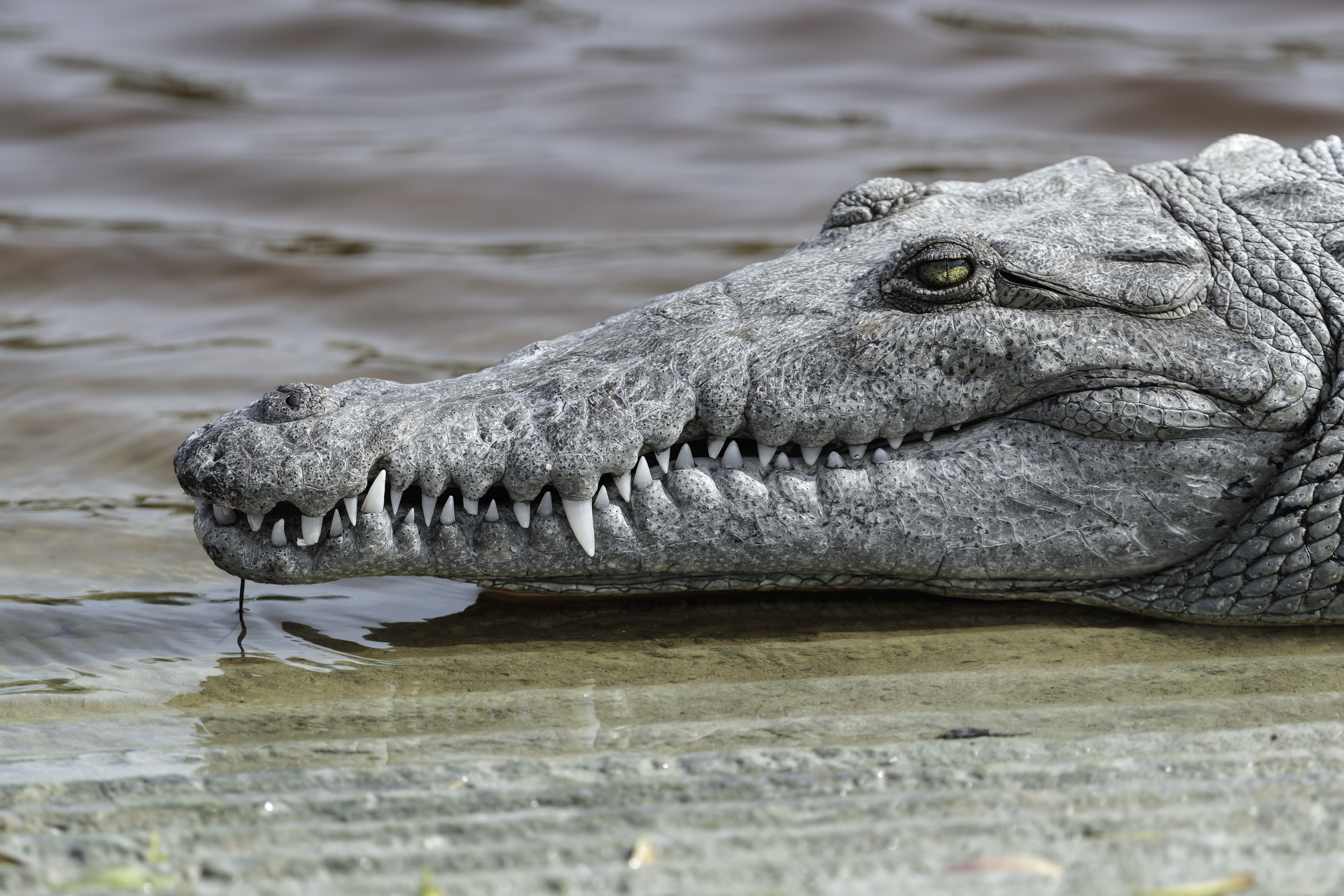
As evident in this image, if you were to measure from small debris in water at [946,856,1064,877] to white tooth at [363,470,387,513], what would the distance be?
5.13 feet

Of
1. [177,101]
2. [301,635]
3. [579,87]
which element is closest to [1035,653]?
[301,635]

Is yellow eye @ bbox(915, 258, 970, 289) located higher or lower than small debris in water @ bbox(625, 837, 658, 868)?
higher

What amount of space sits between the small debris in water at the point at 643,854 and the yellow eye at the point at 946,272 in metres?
1.76

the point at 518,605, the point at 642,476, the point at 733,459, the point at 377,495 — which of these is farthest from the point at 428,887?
the point at 518,605

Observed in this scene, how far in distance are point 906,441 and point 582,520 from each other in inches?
32.0

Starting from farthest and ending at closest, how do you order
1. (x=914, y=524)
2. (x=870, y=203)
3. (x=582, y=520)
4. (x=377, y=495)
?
(x=870, y=203) → (x=914, y=524) → (x=582, y=520) → (x=377, y=495)

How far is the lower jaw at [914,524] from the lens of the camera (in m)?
2.95

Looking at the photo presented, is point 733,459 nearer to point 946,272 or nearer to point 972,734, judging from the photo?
point 946,272

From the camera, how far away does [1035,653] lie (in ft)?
9.85

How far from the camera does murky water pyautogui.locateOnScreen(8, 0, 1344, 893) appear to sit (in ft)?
5.94

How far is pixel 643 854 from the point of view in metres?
1.72

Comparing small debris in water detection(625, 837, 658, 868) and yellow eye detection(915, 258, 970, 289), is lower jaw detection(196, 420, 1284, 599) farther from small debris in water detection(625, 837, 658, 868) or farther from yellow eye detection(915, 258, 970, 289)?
small debris in water detection(625, 837, 658, 868)

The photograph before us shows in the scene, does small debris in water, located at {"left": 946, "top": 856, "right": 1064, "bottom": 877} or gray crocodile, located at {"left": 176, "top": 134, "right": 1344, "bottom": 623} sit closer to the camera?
small debris in water, located at {"left": 946, "top": 856, "right": 1064, "bottom": 877}

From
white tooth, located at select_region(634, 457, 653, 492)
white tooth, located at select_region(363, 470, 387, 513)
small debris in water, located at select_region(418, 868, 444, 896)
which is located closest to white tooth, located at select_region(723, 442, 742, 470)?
white tooth, located at select_region(634, 457, 653, 492)
